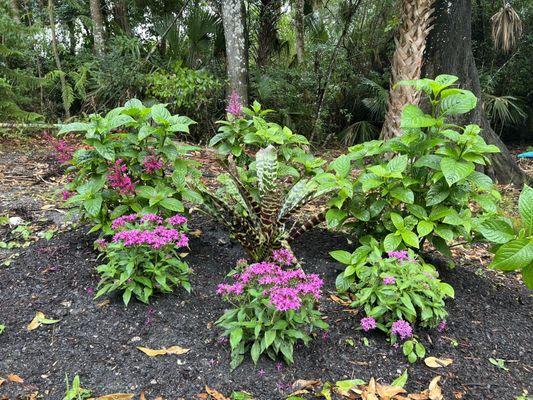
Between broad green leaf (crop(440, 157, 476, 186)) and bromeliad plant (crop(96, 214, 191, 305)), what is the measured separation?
1.37 meters

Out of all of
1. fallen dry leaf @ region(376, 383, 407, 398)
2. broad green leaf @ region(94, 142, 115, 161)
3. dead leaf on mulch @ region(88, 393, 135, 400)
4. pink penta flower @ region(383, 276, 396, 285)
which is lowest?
fallen dry leaf @ region(376, 383, 407, 398)

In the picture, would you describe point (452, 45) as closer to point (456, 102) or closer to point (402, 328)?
point (456, 102)

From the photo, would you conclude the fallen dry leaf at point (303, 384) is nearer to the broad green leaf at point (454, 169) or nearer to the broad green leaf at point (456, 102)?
the broad green leaf at point (454, 169)

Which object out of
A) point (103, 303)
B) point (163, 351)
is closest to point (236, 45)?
point (103, 303)

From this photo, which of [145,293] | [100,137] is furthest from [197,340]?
[100,137]

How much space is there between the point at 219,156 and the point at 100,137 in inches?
34.6

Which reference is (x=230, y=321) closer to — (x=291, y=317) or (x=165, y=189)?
(x=291, y=317)

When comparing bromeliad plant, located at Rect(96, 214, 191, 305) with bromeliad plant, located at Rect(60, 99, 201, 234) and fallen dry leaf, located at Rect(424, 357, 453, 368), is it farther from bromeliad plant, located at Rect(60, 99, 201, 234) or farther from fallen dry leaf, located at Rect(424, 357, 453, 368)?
fallen dry leaf, located at Rect(424, 357, 453, 368)

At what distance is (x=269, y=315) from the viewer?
203 centimetres

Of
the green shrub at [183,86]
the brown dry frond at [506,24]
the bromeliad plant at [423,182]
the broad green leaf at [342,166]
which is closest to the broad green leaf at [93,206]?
the bromeliad plant at [423,182]

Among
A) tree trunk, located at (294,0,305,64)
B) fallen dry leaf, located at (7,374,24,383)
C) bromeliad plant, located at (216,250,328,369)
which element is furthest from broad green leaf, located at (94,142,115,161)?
tree trunk, located at (294,0,305,64)

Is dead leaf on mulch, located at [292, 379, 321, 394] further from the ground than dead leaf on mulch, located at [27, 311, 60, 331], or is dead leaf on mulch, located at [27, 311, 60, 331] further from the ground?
dead leaf on mulch, located at [27, 311, 60, 331]

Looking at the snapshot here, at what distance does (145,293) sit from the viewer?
2.26m

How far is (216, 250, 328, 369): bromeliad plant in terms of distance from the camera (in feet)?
6.42
